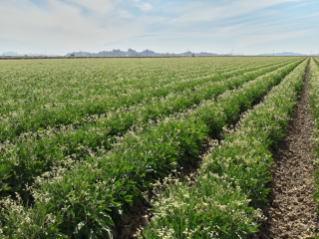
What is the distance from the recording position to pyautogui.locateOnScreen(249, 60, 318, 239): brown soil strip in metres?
4.53

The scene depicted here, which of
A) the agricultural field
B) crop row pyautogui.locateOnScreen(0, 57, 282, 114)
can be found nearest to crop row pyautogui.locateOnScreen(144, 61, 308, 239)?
the agricultural field

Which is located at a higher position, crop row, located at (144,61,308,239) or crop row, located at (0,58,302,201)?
crop row, located at (0,58,302,201)

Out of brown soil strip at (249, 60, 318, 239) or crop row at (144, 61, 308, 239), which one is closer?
crop row at (144, 61, 308, 239)

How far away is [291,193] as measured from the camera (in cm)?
575

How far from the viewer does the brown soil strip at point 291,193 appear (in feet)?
14.9

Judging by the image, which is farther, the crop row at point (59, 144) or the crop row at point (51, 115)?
the crop row at point (51, 115)

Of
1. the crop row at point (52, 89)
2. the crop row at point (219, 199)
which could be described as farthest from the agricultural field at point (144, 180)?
the crop row at point (52, 89)

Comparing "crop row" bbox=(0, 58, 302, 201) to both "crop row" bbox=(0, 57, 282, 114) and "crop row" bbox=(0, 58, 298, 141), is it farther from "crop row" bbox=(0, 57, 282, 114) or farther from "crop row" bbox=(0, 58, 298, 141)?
"crop row" bbox=(0, 57, 282, 114)

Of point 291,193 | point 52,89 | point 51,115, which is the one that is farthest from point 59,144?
point 52,89

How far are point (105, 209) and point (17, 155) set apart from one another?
284cm

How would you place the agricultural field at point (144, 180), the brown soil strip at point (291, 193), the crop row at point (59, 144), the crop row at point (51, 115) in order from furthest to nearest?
the crop row at point (51, 115), the crop row at point (59, 144), the brown soil strip at point (291, 193), the agricultural field at point (144, 180)

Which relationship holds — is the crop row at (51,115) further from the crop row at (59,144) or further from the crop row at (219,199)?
the crop row at (219,199)

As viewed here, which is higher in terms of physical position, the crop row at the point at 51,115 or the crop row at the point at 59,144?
the crop row at the point at 51,115

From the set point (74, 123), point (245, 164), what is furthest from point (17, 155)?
point (245, 164)
